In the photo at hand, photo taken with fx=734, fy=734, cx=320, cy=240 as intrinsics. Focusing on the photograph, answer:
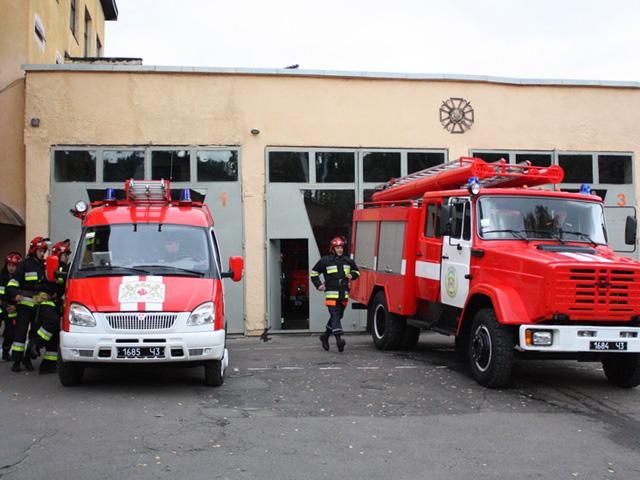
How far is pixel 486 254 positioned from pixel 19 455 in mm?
6081

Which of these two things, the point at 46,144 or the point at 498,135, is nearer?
the point at 46,144

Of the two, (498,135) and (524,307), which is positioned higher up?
(498,135)

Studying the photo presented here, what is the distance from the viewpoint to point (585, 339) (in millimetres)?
8516

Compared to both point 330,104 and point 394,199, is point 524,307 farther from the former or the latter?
point 330,104

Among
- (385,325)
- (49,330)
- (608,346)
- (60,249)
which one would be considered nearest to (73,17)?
(60,249)

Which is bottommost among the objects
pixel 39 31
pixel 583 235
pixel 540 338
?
pixel 540 338

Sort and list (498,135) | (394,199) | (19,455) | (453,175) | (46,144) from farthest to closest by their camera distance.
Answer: (498,135) < (46,144) < (394,199) < (453,175) < (19,455)

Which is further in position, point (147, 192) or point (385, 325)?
point (385, 325)

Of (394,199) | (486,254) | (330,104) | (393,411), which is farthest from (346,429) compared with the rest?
(330,104)

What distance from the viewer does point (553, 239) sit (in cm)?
976

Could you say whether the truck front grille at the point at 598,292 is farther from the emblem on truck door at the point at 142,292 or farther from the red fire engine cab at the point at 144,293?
the emblem on truck door at the point at 142,292

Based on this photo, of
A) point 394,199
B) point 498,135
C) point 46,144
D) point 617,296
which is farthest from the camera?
point 498,135

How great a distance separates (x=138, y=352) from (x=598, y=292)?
5.36m

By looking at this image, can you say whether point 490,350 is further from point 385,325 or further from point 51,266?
point 51,266
